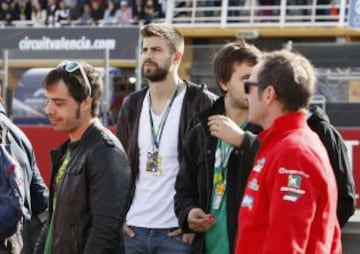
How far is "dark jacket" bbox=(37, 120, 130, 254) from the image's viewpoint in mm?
4395

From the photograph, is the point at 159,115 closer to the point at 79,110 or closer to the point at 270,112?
the point at 79,110

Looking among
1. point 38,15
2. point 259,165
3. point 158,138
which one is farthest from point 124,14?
point 259,165

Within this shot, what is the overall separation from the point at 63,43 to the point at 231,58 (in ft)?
85.4

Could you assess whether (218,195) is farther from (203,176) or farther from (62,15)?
(62,15)

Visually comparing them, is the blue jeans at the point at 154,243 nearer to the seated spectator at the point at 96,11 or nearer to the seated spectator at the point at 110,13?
the seated spectator at the point at 110,13

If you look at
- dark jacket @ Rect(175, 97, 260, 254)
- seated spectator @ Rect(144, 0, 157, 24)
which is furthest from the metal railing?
dark jacket @ Rect(175, 97, 260, 254)

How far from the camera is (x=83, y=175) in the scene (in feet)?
14.7

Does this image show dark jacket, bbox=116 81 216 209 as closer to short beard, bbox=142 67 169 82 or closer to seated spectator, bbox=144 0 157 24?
short beard, bbox=142 67 169 82

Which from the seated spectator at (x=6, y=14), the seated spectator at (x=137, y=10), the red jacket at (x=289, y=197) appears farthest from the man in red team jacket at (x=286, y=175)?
the seated spectator at (x=6, y=14)

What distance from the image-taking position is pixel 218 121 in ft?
14.5

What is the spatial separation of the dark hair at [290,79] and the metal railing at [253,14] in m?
26.5

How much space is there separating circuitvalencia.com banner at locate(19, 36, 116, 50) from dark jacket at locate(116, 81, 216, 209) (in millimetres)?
23405

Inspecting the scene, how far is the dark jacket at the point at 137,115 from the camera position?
18.3ft

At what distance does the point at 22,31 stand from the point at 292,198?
28243mm
